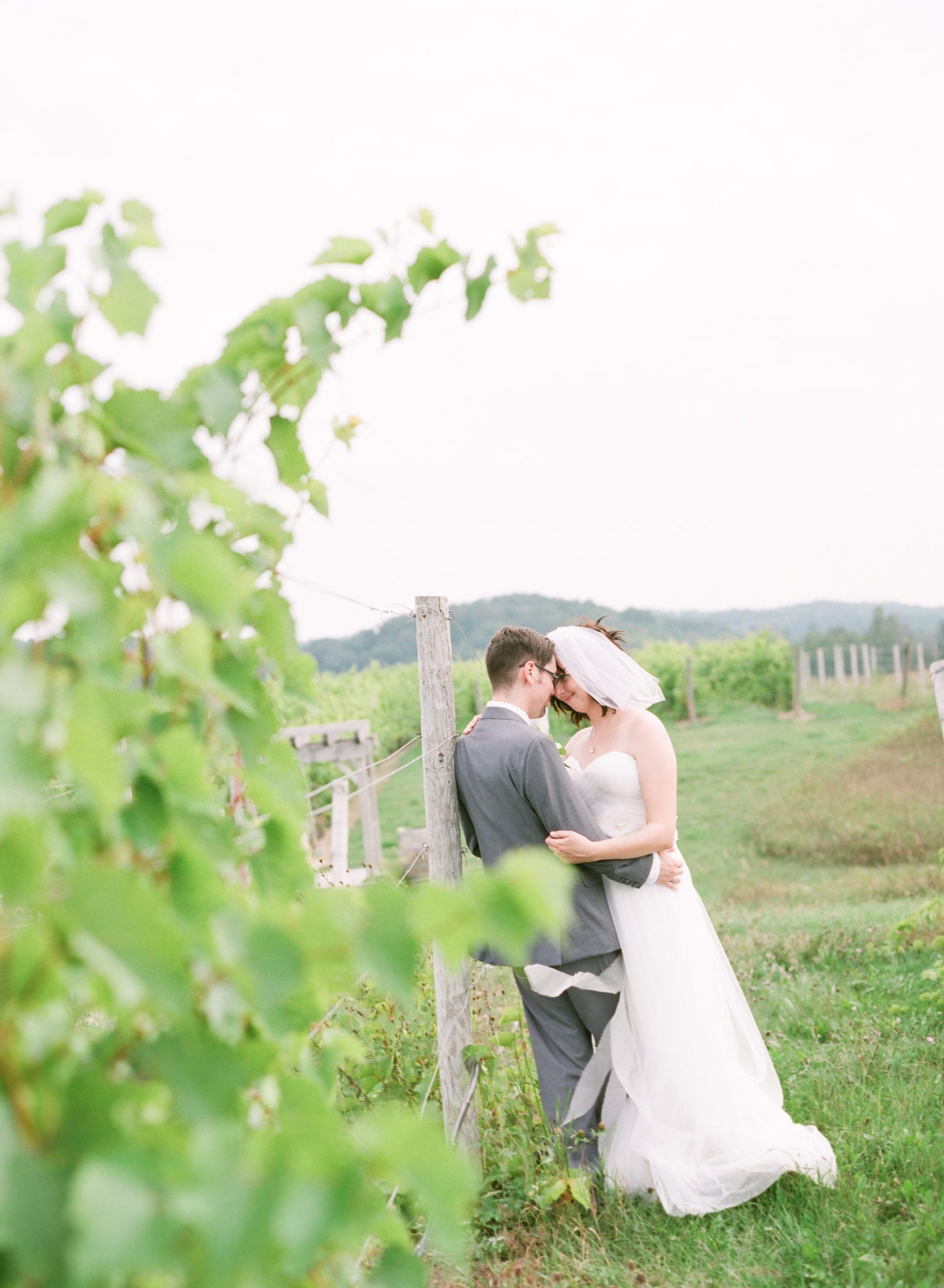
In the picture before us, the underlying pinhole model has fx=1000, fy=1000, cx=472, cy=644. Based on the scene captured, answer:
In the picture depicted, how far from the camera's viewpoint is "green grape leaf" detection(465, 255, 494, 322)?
1262mm

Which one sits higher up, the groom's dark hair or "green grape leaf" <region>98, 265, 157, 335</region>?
"green grape leaf" <region>98, 265, 157, 335</region>

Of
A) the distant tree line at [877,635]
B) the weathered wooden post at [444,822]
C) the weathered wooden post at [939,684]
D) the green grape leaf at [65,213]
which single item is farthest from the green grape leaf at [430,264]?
the distant tree line at [877,635]

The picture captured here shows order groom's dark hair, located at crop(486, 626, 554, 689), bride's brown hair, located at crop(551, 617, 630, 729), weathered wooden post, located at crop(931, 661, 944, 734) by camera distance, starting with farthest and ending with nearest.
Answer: weathered wooden post, located at crop(931, 661, 944, 734) < bride's brown hair, located at crop(551, 617, 630, 729) < groom's dark hair, located at crop(486, 626, 554, 689)

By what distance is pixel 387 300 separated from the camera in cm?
125

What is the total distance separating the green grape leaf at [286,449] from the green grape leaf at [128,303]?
9.0 inches

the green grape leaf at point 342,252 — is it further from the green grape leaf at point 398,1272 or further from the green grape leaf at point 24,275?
the green grape leaf at point 398,1272

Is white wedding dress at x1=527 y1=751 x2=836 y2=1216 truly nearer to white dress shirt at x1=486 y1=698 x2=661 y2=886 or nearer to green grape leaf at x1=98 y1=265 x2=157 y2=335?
white dress shirt at x1=486 y1=698 x2=661 y2=886

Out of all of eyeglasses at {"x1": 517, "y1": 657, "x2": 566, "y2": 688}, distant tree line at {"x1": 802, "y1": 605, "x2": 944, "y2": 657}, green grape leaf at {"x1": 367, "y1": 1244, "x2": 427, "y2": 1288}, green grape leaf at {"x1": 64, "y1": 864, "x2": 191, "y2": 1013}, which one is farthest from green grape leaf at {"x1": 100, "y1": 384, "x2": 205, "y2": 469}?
distant tree line at {"x1": 802, "y1": 605, "x2": 944, "y2": 657}

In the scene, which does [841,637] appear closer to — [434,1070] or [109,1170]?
[434,1070]

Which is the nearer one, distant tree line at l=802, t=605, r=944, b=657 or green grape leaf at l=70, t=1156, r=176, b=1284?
green grape leaf at l=70, t=1156, r=176, b=1284

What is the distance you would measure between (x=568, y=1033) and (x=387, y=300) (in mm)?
3191

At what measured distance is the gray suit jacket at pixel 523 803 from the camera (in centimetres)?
359

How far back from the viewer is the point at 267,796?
117 centimetres

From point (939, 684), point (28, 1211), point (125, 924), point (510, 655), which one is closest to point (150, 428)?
point (125, 924)
